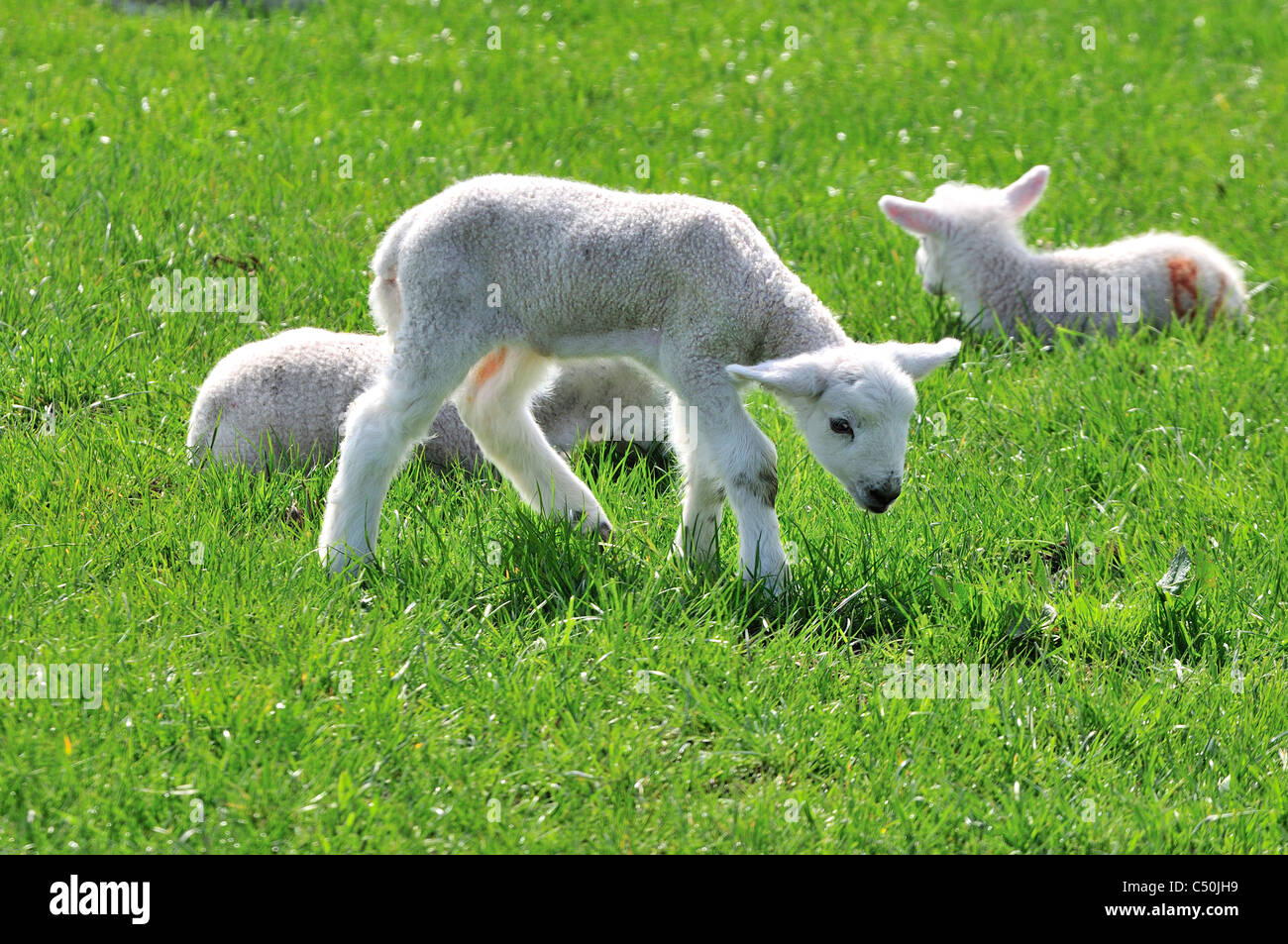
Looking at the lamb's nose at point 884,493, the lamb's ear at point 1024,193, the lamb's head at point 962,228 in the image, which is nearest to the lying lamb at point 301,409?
the lamb's nose at point 884,493

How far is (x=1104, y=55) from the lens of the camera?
1003cm

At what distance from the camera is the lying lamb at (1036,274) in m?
6.43

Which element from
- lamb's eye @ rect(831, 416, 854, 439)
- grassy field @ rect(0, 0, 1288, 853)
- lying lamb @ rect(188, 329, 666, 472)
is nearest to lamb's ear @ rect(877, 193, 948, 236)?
grassy field @ rect(0, 0, 1288, 853)

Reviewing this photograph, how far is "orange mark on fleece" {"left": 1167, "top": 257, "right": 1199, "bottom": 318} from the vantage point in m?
6.53

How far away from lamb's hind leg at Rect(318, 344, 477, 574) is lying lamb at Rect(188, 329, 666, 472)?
23.1 inches

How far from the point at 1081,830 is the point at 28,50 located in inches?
291

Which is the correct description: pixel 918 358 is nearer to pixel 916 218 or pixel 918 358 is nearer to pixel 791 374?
pixel 791 374

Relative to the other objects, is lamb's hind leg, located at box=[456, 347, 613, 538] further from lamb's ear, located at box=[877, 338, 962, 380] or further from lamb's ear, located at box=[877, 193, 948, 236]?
lamb's ear, located at box=[877, 193, 948, 236]

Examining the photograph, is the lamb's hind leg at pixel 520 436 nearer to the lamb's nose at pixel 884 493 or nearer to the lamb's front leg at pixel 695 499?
the lamb's front leg at pixel 695 499

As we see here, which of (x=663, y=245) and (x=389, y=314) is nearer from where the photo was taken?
(x=663, y=245)

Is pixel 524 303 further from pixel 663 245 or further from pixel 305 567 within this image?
pixel 305 567

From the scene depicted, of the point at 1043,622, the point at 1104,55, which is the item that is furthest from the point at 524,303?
the point at 1104,55

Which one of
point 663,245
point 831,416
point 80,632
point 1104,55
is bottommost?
point 80,632

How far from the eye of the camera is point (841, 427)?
3957mm
